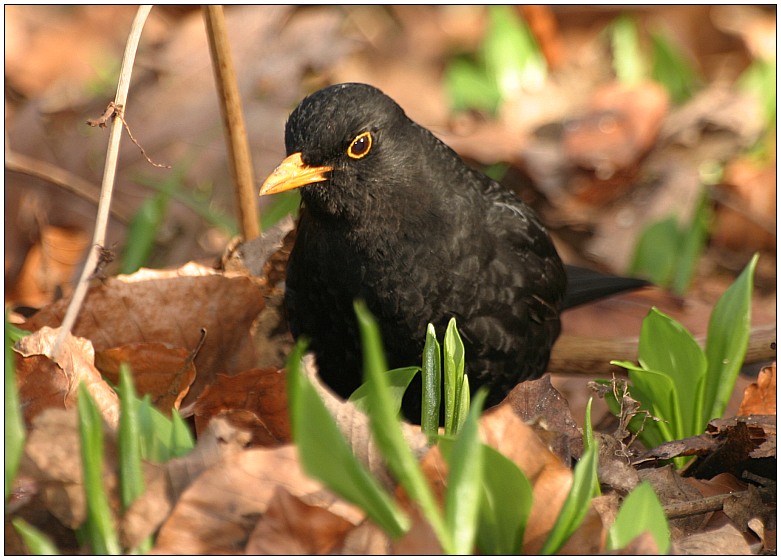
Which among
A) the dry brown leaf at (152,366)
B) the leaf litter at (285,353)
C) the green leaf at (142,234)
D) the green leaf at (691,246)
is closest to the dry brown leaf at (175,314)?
the leaf litter at (285,353)

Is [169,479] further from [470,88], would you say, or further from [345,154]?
[470,88]

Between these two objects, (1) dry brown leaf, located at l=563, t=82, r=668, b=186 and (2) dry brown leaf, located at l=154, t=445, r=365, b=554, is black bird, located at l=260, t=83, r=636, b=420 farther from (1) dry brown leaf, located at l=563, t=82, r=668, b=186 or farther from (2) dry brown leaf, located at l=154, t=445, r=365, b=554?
(1) dry brown leaf, located at l=563, t=82, r=668, b=186

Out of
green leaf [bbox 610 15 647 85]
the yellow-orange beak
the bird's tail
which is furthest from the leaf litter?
the yellow-orange beak

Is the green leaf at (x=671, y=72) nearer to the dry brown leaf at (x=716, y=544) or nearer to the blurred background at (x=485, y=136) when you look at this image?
the blurred background at (x=485, y=136)

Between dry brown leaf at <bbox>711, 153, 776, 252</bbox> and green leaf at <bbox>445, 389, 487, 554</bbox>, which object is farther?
dry brown leaf at <bbox>711, 153, 776, 252</bbox>

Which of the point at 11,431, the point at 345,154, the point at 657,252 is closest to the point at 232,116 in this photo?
the point at 345,154

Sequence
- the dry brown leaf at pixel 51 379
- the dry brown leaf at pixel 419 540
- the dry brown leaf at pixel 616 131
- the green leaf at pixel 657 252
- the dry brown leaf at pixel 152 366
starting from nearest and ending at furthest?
the dry brown leaf at pixel 419 540 → the dry brown leaf at pixel 51 379 → the dry brown leaf at pixel 152 366 → the green leaf at pixel 657 252 → the dry brown leaf at pixel 616 131

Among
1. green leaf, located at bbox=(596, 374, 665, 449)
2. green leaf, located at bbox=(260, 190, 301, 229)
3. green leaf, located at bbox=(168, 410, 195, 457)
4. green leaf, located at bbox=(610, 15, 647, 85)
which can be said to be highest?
green leaf, located at bbox=(610, 15, 647, 85)
